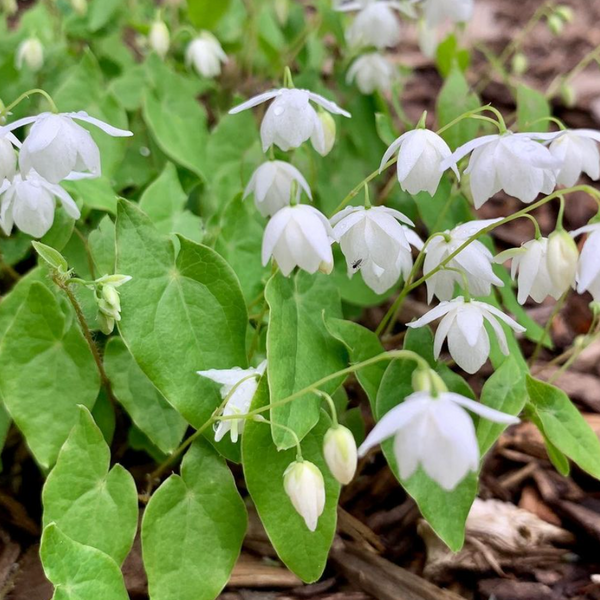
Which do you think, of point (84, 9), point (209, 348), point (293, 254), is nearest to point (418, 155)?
point (293, 254)

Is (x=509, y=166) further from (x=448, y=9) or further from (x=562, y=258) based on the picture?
(x=448, y=9)

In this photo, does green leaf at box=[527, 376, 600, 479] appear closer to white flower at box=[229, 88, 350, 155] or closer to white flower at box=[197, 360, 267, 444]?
white flower at box=[197, 360, 267, 444]

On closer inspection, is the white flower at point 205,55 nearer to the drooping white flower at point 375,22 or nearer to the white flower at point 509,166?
the drooping white flower at point 375,22

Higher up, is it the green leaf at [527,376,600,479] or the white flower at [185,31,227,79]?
the white flower at [185,31,227,79]

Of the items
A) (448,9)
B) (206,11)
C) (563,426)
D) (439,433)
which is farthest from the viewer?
(206,11)

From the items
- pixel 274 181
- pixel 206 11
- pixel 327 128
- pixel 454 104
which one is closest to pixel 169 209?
pixel 274 181

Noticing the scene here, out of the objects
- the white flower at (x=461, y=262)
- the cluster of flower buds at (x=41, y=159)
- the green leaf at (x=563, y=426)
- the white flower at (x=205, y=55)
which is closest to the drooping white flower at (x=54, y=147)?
the cluster of flower buds at (x=41, y=159)

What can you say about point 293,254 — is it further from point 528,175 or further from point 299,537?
point 299,537

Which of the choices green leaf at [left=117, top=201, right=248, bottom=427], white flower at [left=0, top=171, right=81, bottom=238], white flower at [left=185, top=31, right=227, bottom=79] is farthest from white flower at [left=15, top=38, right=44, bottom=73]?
green leaf at [left=117, top=201, right=248, bottom=427]
